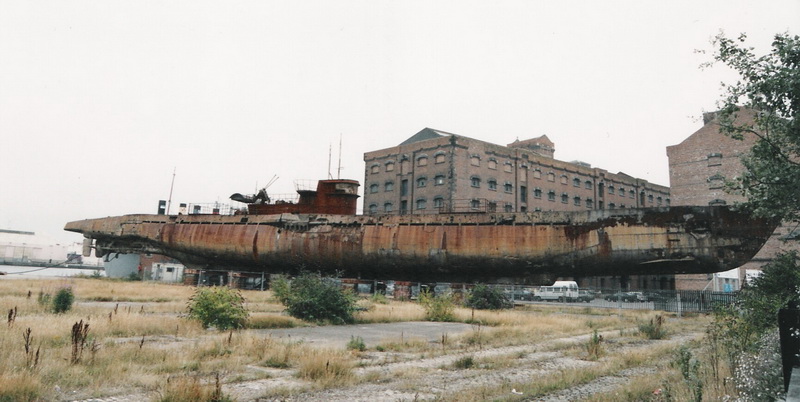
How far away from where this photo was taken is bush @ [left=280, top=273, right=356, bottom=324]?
56.3 feet

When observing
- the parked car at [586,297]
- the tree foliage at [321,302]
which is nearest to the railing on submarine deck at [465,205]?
the parked car at [586,297]

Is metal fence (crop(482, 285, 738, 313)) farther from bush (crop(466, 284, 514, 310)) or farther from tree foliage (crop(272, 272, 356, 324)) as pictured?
tree foliage (crop(272, 272, 356, 324))

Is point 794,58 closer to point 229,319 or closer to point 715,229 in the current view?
point 715,229

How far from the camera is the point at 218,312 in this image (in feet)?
46.1

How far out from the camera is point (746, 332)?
34.1 ft

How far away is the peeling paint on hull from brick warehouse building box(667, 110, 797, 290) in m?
27.5

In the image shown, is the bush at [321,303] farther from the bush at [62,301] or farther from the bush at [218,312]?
the bush at [62,301]

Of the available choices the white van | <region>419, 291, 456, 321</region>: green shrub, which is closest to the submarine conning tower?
<region>419, 291, 456, 321</region>: green shrub

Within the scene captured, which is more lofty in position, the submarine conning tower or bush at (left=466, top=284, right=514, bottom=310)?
the submarine conning tower

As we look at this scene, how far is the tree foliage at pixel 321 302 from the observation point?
56.3 ft

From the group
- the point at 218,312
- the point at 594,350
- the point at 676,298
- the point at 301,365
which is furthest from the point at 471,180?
the point at 301,365

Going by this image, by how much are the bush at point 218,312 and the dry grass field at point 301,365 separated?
1.30 ft

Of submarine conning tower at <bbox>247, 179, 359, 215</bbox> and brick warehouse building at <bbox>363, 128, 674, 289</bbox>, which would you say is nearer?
submarine conning tower at <bbox>247, 179, 359, 215</bbox>

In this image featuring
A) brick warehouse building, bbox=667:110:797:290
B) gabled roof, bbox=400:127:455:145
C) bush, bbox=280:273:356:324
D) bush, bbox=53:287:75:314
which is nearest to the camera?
bush, bbox=53:287:75:314
